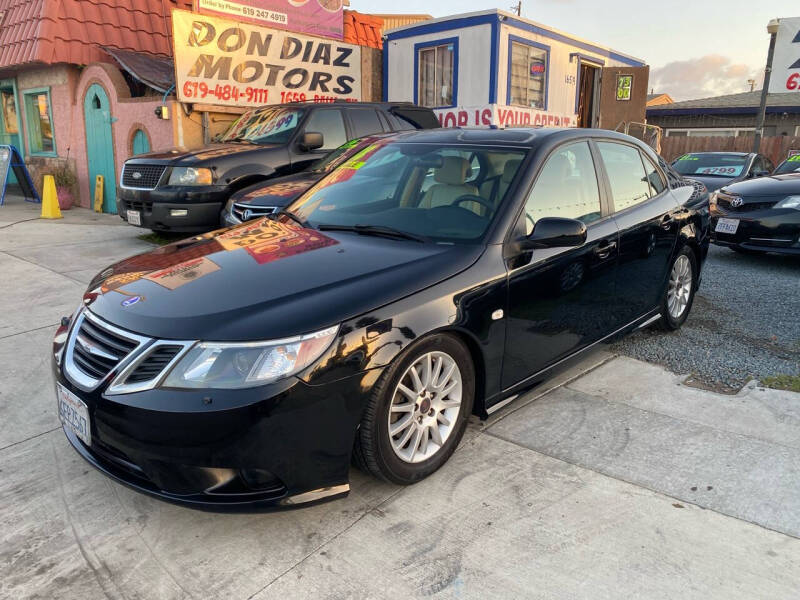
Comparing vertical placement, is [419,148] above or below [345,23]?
below

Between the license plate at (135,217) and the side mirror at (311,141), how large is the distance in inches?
87.3

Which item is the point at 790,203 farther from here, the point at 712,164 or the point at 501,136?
the point at 501,136

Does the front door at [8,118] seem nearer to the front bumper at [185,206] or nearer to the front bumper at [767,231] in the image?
the front bumper at [185,206]

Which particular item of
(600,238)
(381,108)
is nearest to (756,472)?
(600,238)

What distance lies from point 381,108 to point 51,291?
15.5ft

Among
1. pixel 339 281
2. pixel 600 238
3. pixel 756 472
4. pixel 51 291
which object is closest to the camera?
pixel 339 281

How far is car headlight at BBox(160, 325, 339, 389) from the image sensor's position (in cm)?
229

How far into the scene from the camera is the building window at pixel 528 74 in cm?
1249

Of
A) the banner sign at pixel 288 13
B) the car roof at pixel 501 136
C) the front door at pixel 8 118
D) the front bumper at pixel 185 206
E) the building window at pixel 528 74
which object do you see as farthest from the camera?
the front door at pixel 8 118

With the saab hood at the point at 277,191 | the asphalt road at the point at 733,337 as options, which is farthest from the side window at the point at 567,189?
the saab hood at the point at 277,191

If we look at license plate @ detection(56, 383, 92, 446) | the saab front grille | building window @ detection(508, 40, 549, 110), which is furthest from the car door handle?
building window @ detection(508, 40, 549, 110)

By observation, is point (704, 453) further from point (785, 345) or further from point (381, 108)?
point (381, 108)

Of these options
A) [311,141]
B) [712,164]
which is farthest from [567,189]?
[712,164]

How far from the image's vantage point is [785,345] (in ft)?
15.7
